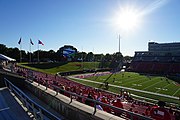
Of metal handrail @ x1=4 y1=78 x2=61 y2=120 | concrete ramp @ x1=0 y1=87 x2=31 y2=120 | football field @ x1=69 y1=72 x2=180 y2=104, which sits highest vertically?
metal handrail @ x1=4 y1=78 x2=61 y2=120

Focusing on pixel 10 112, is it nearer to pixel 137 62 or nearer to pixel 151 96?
pixel 151 96

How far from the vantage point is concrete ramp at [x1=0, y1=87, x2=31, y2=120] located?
249 inches

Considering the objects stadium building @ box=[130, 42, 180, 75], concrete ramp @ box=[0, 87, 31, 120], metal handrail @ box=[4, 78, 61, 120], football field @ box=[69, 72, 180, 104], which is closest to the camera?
metal handrail @ box=[4, 78, 61, 120]

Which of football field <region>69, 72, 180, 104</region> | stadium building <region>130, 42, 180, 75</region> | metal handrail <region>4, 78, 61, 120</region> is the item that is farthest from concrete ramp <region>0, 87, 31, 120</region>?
stadium building <region>130, 42, 180, 75</region>

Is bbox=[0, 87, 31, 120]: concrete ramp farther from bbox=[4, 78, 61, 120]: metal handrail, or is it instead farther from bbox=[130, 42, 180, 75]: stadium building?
bbox=[130, 42, 180, 75]: stadium building

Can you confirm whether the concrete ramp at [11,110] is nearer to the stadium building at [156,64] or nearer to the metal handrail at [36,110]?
the metal handrail at [36,110]

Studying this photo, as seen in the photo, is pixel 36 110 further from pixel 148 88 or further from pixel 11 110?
pixel 148 88

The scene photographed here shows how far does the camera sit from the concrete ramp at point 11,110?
20.7 ft

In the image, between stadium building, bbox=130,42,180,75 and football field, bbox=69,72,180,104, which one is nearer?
football field, bbox=69,72,180,104

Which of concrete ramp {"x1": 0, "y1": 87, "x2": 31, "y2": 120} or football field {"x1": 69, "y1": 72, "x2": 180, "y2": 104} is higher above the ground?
concrete ramp {"x1": 0, "y1": 87, "x2": 31, "y2": 120}

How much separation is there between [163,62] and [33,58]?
58.9 meters

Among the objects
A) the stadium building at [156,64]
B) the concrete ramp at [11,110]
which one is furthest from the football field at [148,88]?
the stadium building at [156,64]

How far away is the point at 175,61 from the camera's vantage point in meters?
65.1

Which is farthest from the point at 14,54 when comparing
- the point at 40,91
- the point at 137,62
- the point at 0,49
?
the point at 40,91
